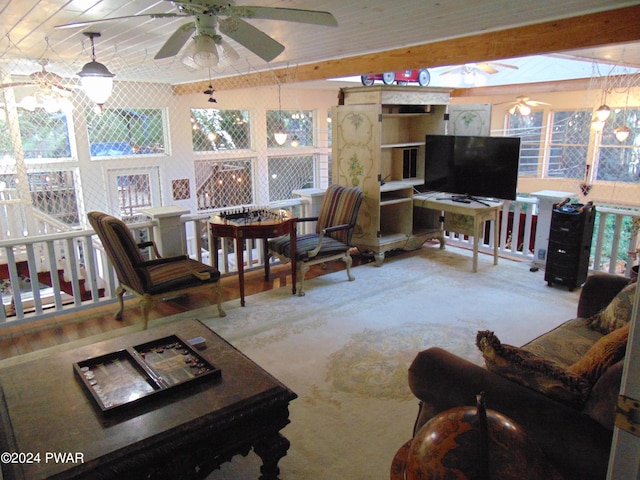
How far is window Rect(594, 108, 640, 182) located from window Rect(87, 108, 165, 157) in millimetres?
7636

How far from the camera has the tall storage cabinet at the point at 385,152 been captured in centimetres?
508

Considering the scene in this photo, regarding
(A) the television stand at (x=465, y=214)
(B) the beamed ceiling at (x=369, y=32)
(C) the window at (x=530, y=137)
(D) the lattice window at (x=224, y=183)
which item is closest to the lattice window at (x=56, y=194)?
(B) the beamed ceiling at (x=369, y=32)

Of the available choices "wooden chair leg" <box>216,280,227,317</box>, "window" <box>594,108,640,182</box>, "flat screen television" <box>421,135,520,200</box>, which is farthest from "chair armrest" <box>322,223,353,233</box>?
"window" <box>594,108,640,182</box>

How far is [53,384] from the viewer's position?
2092 mm

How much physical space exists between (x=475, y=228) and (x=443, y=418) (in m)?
3.98

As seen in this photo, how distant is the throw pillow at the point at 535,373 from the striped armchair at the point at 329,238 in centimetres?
273

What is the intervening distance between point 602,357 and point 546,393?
0.26 meters

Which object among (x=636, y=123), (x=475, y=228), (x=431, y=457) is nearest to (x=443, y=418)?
(x=431, y=457)

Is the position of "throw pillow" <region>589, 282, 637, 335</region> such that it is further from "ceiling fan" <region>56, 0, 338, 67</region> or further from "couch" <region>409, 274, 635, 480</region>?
"ceiling fan" <region>56, 0, 338, 67</region>

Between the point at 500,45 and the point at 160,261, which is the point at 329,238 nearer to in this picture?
the point at 160,261

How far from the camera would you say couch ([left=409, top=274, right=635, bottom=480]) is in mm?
1566

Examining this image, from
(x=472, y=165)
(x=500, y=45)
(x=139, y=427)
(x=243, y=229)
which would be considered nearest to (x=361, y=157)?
(x=472, y=165)

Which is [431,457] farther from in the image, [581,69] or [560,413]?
[581,69]

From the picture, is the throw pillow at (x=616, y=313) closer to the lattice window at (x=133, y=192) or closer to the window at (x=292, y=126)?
the lattice window at (x=133, y=192)
